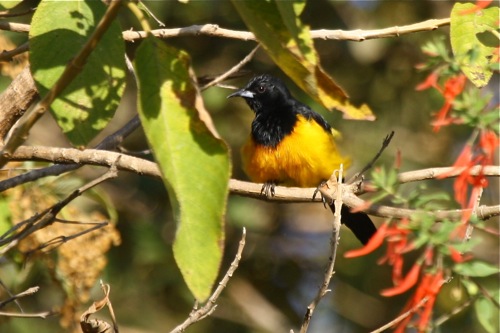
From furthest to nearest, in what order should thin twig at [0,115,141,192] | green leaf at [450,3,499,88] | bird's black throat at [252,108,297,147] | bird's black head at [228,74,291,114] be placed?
bird's black head at [228,74,291,114] < bird's black throat at [252,108,297,147] < thin twig at [0,115,141,192] < green leaf at [450,3,499,88]

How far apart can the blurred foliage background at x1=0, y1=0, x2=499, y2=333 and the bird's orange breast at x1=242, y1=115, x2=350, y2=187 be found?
1.64m

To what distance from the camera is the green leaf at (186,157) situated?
162 centimetres

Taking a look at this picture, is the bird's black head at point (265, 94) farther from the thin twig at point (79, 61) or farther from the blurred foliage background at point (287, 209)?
the thin twig at point (79, 61)

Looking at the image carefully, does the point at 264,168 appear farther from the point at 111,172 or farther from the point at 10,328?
the point at 111,172

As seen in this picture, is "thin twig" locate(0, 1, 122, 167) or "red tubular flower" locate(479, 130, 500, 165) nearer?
"thin twig" locate(0, 1, 122, 167)

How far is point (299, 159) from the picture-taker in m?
4.74

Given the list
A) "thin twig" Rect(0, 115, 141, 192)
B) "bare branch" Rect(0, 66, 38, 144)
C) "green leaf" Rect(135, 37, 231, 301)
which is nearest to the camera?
"green leaf" Rect(135, 37, 231, 301)

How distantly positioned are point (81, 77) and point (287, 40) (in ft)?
A: 1.50

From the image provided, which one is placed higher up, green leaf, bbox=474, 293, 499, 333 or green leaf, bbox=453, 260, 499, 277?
green leaf, bbox=453, 260, 499, 277

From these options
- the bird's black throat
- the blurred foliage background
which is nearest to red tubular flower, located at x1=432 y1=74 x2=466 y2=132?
the bird's black throat

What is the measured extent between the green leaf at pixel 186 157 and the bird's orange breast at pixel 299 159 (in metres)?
3.05

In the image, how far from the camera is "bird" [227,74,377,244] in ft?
15.5

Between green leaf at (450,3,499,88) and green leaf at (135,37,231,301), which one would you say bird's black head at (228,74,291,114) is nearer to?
green leaf at (450,3,499,88)

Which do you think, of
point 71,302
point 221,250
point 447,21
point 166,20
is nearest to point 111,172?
point 221,250
